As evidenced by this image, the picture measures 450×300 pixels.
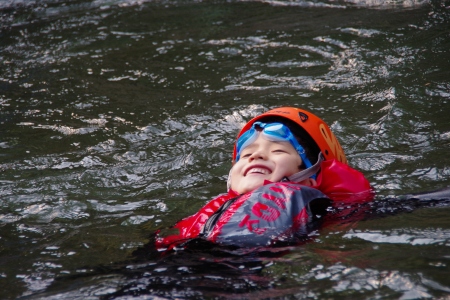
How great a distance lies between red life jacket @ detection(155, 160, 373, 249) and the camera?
151 inches

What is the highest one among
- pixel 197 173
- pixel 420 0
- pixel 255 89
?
pixel 420 0

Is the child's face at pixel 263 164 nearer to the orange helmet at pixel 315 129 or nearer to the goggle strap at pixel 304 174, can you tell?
the goggle strap at pixel 304 174

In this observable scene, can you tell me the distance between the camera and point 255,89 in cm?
762

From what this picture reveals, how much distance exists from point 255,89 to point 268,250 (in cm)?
419

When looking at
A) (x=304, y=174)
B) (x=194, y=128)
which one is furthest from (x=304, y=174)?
→ (x=194, y=128)

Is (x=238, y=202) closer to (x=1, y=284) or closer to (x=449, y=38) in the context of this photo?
(x=1, y=284)

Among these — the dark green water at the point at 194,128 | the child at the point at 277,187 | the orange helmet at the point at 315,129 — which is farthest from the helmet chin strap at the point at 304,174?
the dark green water at the point at 194,128

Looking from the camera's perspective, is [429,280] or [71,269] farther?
[71,269]

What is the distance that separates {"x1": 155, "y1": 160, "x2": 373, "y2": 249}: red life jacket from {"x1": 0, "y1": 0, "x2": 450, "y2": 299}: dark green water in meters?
0.19

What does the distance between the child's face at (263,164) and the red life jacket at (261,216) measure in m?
0.14

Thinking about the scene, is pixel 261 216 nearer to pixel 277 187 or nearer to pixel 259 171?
pixel 277 187

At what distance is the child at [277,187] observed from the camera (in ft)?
12.7

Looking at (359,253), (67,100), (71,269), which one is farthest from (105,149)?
(359,253)

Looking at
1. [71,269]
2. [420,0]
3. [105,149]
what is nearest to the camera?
[71,269]
